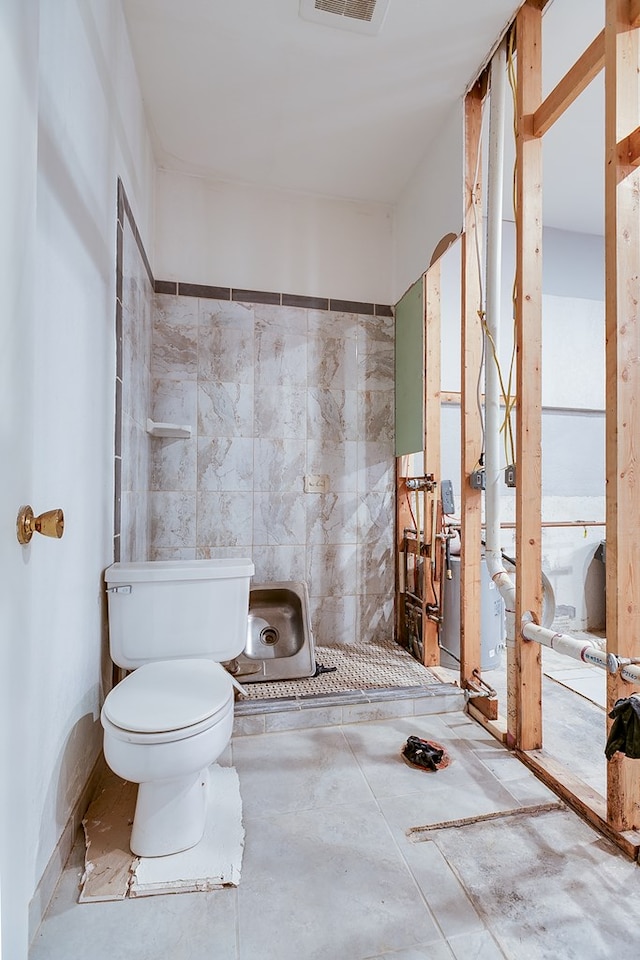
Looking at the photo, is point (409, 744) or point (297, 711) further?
point (297, 711)

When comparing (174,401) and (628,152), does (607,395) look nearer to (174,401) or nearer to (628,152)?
(628,152)

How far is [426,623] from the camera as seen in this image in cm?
258

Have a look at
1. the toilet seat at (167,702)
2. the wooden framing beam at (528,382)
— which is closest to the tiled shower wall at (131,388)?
the toilet seat at (167,702)

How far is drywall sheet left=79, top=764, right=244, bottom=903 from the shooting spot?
4.09 ft

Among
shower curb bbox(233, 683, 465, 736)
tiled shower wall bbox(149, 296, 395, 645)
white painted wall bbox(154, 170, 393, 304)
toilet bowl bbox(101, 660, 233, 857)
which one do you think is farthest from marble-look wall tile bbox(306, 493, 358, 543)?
toilet bowl bbox(101, 660, 233, 857)

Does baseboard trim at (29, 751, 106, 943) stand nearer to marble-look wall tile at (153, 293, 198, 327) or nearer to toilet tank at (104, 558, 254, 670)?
toilet tank at (104, 558, 254, 670)

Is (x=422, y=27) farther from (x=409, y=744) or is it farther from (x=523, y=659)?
(x=409, y=744)

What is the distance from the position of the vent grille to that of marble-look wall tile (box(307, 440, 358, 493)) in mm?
1891

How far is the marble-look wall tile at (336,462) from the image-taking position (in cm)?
287

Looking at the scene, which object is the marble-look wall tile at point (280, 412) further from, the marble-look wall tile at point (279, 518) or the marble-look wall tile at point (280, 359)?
the marble-look wall tile at point (279, 518)

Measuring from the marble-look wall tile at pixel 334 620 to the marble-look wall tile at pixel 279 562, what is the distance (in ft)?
0.66

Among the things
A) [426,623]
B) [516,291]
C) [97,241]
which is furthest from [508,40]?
[426,623]

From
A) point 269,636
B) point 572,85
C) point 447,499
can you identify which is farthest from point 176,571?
point 572,85

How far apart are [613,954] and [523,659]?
2.83ft
